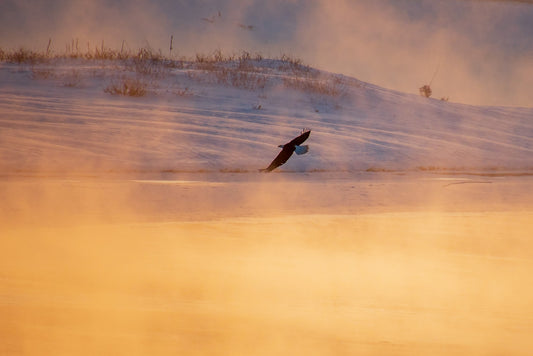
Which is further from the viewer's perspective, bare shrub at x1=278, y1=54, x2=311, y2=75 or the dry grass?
bare shrub at x1=278, y1=54, x2=311, y2=75

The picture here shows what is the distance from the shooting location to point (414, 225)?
6160 millimetres

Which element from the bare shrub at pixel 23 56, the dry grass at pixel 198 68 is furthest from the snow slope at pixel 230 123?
the bare shrub at pixel 23 56

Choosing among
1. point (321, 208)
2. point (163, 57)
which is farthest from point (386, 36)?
point (321, 208)

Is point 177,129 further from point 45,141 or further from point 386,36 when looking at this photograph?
point 386,36

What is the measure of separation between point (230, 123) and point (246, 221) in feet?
25.0

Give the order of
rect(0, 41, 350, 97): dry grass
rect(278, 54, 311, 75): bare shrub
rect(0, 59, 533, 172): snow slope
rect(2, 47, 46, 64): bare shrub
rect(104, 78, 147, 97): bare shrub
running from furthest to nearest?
rect(278, 54, 311, 75): bare shrub, rect(2, 47, 46, 64): bare shrub, rect(0, 41, 350, 97): dry grass, rect(104, 78, 147, 97): bare shrub, rect(0, 59, 533, 172): snow slope

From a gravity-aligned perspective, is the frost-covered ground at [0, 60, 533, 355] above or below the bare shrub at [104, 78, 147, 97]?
below

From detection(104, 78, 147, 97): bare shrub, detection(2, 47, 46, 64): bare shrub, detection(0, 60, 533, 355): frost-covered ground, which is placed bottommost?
detection(0, 60, 533, 355): frost-covered ground

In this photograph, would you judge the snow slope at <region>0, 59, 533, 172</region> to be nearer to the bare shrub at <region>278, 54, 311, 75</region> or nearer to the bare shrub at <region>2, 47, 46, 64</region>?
the bare shrub at <region>278, 54, 311, 75</region>

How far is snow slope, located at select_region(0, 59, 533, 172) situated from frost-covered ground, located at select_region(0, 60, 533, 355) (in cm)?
6

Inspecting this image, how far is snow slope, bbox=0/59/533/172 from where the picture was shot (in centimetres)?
1148

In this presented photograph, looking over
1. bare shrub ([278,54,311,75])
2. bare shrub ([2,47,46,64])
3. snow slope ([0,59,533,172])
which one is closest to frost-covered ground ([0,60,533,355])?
snow slope ([0,59,533,172])

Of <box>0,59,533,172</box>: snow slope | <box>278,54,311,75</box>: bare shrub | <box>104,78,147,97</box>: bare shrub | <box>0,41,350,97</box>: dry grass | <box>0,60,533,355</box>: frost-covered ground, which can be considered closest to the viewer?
<box>0,60,533,355</box>: frost-covered ground

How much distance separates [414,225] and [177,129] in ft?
24.6
